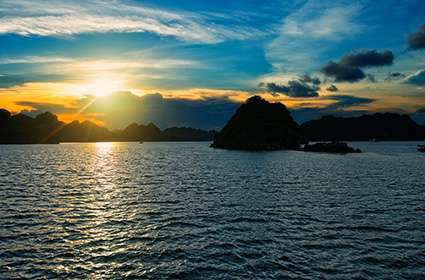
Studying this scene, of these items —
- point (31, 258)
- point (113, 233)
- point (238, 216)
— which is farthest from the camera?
point (238, 216)

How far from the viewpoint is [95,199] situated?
4928 centimetres

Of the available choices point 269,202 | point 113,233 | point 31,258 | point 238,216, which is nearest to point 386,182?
point 269,202

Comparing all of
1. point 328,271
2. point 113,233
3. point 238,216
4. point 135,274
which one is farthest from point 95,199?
point 328,271

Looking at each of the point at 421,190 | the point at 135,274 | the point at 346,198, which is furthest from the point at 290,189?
the point at 135,274

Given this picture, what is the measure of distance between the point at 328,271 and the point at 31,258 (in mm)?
21076

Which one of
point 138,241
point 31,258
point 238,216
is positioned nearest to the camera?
point 31,258

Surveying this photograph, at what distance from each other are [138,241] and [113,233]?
3923mm

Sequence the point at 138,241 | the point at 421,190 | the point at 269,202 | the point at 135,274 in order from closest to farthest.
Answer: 1. the point at 135,274
2. the point at 138,241
3. the point at 269,202
4. the point at 421,190

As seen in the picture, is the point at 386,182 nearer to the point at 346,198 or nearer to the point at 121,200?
the point at 346,198

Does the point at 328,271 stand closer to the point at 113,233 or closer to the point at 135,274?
the point at 135,274

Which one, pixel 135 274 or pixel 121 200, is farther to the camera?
pixel 121 200

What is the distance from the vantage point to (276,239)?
2891 cm

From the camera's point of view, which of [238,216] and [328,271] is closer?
[328,271]

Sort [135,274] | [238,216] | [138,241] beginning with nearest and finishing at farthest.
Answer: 1. [135,274]
2. [138,241]
3. [238,216]
